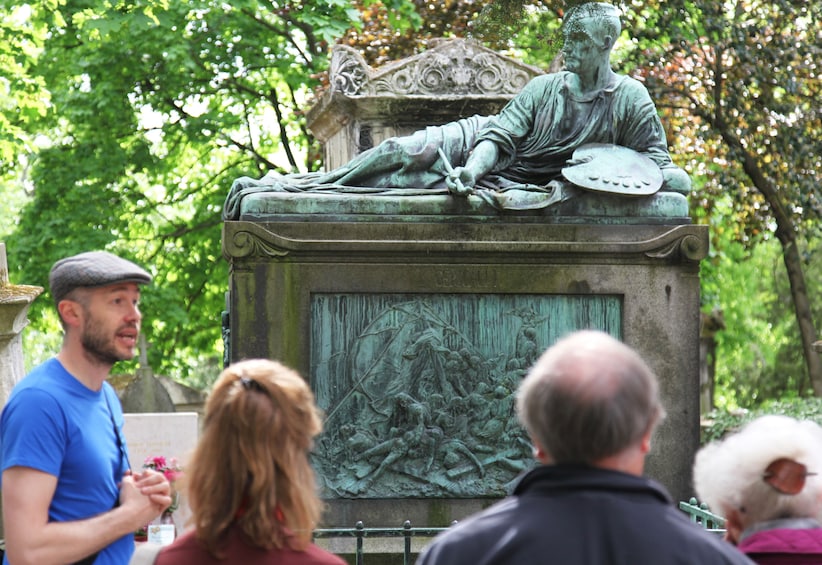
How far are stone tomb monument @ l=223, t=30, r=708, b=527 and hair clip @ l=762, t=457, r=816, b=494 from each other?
5068 mm

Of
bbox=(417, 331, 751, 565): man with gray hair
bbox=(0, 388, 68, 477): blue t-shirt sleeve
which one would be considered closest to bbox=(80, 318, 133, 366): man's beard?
bbox=(0, 388, 68, 477): blue t-shirt sleeve

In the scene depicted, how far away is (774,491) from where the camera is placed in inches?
154

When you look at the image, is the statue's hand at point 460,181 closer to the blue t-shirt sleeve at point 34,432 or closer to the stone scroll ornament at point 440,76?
the blue t-shirt sleeve at point 34,432

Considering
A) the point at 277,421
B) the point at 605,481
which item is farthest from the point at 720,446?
the point at 277,421

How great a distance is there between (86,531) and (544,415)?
5.11 ft

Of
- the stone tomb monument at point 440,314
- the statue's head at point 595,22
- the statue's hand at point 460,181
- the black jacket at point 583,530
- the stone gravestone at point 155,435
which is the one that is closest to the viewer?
the black jacket at point 583,530

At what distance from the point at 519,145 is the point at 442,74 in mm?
4810

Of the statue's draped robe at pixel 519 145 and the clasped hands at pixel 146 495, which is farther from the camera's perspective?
the statue's draped robe at pixel 519 145

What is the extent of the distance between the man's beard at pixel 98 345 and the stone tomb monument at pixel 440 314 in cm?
432

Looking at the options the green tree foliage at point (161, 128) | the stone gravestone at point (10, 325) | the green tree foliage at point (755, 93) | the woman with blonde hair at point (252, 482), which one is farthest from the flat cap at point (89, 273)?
A: the green tree foliage at point (755, 93)

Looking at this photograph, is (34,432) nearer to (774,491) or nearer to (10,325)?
(774,491)

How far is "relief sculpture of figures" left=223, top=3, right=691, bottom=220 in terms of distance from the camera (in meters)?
9.21

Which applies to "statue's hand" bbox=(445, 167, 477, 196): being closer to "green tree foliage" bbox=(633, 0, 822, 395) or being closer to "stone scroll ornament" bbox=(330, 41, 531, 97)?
"stone scroll ornament" bbox=(330, 41, 531, 97)

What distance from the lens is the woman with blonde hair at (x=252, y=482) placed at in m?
3.63
